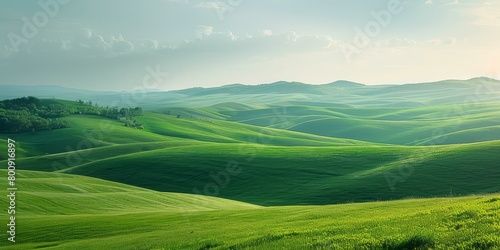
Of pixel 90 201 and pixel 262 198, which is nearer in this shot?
pixel 90 201

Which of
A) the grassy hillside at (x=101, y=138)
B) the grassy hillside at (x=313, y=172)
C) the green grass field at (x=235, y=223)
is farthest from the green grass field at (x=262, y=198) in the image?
the grassy hillside at (x=101, y=138)

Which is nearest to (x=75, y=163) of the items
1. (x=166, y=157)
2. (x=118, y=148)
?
(x=118, y=148)

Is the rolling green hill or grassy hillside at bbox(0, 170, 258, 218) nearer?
grassy hillside at bbox(0, 170, 258, 218)

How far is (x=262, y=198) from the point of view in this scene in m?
74.6

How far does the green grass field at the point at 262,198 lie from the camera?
1661 centimetres

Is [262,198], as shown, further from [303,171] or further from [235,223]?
[235,223]

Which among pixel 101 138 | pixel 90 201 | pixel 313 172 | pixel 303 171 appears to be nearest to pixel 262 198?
pixel 303 171

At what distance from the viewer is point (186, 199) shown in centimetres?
6069

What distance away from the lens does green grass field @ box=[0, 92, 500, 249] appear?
54.5 ft

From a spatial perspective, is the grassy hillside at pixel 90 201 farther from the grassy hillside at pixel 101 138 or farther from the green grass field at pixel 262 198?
the grassy hillside at pixel 101 138

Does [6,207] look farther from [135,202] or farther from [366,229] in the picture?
[366,229]

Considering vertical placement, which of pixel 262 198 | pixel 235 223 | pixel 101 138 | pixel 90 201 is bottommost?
pixel 262 198

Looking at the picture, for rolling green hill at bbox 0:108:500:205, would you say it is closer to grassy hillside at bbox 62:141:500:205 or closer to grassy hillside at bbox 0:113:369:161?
grassy hillside at bbox 62:141:500:205

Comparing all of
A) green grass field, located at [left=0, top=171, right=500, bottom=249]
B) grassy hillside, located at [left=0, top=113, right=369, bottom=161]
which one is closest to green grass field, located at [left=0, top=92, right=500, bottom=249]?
green grass field, located at [left=0, top=171, right=500, bottom=249]
